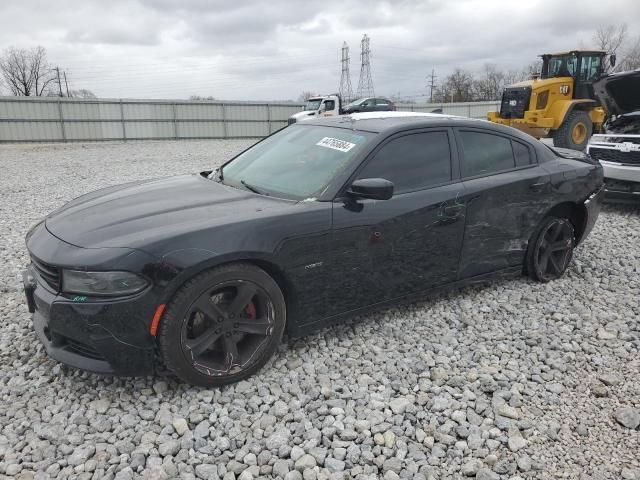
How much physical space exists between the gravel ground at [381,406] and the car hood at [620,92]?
4.73 m

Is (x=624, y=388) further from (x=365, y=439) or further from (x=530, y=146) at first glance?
(x=530, y=146)

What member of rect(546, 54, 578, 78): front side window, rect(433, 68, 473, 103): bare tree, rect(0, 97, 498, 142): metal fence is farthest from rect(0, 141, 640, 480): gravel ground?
rect(433, 68, 473, 103): bare tree

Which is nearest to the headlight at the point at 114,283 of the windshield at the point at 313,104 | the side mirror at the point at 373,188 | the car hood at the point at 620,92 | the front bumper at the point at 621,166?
the side mirror at the point at 373,188

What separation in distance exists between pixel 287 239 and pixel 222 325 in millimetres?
604

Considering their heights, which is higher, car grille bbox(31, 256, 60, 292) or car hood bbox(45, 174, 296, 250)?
car hood bbox(45, 174, 296, 250)

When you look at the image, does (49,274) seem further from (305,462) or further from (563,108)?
(563,108)

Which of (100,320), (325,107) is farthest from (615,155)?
(325,107)

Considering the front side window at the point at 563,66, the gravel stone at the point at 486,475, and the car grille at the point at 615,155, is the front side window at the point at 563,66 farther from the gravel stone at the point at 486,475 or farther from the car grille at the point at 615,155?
the gravel stone at the point at 486,475

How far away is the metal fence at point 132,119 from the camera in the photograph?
69.5 ft

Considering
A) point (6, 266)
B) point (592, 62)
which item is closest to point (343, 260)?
point (6, 266)

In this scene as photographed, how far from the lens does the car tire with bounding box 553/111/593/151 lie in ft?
40.0

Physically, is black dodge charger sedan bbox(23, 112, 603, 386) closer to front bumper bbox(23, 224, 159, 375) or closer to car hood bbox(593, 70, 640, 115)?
front bumper bbox(23, 224, 159, 375)

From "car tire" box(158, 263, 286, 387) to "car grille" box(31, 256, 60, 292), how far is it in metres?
0.61

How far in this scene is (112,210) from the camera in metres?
3.04
